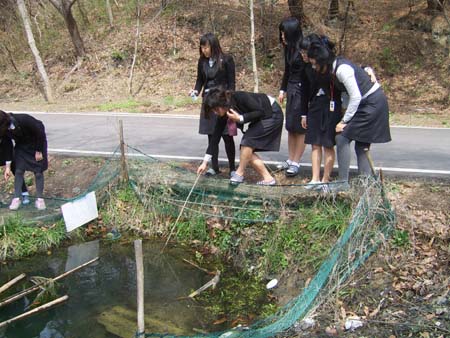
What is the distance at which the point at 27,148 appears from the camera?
6.20 metres

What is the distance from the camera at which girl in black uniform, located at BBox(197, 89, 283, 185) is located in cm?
531

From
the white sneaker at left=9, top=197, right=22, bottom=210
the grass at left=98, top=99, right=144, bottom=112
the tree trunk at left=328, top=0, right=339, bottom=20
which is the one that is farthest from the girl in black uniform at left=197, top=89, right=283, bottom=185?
the tree trunk at left=328, top=0, right=339, bottom=20

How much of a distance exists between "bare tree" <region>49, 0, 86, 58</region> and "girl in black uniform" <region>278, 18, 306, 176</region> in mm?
12752

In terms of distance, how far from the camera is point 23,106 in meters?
14.0

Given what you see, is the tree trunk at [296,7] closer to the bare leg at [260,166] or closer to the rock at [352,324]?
the bare leg at [260,166]

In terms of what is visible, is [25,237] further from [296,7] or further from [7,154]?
[296,7]

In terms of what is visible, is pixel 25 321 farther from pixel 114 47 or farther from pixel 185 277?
pixel 114 47

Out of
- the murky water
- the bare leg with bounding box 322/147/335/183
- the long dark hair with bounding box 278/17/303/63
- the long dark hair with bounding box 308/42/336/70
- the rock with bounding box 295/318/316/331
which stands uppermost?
the long dark hair with bounding box 278/17/303/63

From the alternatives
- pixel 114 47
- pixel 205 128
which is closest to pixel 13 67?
pixel 114 47

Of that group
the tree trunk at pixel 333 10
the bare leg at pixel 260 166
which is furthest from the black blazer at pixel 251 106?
the tree trunk at pixel 333 10

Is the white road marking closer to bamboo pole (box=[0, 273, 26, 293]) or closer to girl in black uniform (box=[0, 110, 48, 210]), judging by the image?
girl in black uniform (box=[0, 110, 48, 210])

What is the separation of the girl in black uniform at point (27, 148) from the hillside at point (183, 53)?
6185 millimetres

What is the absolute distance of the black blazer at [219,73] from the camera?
6145 millimetres

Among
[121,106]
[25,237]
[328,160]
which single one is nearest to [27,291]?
[25,237]
